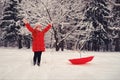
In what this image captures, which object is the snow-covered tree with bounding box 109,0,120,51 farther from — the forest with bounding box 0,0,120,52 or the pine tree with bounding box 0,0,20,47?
the pine tree with bounding box 0,0,20,47

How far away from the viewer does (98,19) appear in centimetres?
3278

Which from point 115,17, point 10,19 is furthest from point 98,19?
point 10,19

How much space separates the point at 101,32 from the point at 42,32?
72.5 ft

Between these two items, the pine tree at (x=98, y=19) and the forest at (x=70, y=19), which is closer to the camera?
the forest at (x=70, y=19)

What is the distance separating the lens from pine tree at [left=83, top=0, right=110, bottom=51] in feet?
105

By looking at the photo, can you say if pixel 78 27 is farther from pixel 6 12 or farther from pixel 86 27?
pixel 6 12

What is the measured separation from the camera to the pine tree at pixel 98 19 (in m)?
32.0

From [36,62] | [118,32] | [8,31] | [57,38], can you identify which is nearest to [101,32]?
[118,32]

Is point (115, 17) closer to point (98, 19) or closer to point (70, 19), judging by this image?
point (98, 19)

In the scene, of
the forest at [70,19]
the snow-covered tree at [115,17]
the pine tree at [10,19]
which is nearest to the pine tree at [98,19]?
the forest at [70,19]

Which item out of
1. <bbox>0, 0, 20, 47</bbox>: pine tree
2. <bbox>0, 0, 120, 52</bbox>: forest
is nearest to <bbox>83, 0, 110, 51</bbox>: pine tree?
<bbox>0, 0, 120, 52</bbox>: forest

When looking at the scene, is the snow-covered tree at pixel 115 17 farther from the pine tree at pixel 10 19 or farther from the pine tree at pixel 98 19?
the pine tree at pixel 10 19

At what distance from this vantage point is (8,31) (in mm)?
40750

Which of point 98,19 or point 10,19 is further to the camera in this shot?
point 10,19
